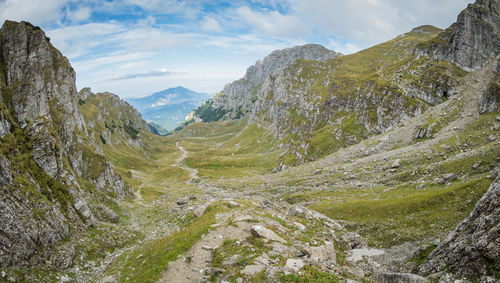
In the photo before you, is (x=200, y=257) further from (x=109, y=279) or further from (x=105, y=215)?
(x=105, y=215)

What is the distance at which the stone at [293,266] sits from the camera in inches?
715

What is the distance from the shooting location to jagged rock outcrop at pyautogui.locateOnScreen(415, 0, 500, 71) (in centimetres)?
12838

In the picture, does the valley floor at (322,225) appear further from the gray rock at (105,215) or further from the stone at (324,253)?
the gray rock at (105,215)

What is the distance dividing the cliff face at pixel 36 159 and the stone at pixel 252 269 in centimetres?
2327

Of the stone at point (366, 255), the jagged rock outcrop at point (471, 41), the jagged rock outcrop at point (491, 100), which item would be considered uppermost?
the jagged rock outcrop at point (471, 41)

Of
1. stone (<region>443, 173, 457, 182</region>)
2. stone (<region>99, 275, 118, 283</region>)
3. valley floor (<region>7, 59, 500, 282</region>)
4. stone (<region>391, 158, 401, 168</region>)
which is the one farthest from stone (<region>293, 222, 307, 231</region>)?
stone (<region>391, 158, 401, 168</region>)

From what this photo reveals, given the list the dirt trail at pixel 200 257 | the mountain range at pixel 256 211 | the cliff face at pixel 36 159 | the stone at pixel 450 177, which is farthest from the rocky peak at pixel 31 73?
the stone at pixel 450 177

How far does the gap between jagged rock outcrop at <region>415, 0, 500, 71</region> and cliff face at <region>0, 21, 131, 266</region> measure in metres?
170

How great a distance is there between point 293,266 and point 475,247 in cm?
1141

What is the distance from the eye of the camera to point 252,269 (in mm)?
19516

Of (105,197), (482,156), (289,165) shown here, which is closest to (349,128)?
(289,165)

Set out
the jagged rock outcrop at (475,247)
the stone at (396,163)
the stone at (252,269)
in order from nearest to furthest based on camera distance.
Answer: the jagged rock outcrop at (475,247) < the stone at (252,269) < the stone at (396,163)

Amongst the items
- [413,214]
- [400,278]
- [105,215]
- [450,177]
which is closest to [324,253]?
[400,278]

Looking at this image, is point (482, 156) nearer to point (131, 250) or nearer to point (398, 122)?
point (131, 250)
